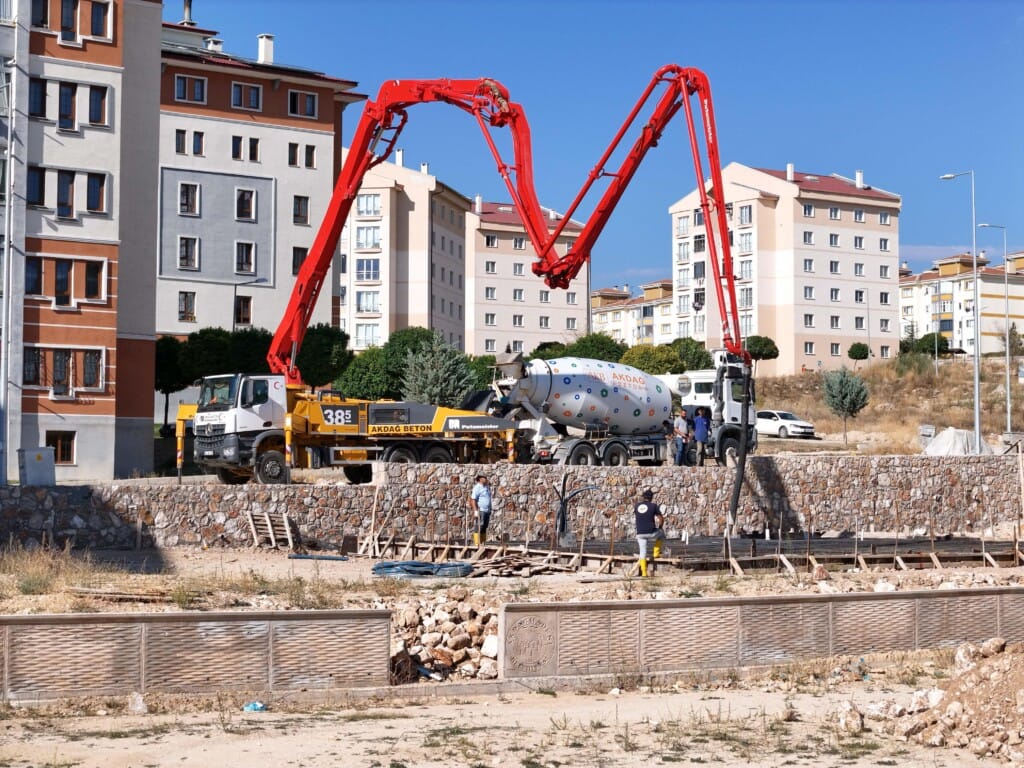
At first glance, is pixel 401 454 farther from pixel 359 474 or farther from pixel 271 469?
pixel 271 469

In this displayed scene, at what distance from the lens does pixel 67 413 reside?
4162cm

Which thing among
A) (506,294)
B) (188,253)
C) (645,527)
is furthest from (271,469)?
(506,294)

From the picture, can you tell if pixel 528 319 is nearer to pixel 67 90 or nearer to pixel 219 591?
pixel 67 90

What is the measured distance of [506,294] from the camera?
113 m

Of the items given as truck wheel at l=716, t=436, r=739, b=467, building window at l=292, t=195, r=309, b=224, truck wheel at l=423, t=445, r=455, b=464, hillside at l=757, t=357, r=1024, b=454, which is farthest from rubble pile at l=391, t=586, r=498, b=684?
building window at l=292, t=195, r=309, b=224

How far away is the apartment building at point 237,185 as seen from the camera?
6334cm

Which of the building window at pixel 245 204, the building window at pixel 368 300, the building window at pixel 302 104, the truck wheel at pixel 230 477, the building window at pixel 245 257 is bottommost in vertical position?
the truck wheel at pixel 230 477

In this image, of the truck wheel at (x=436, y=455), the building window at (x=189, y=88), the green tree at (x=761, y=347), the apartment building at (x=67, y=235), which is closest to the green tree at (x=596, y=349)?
the green tree at (x=761, y=347)

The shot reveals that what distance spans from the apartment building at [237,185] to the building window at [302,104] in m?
0.05

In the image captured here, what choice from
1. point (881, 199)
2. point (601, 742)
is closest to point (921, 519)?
point (601, 742)

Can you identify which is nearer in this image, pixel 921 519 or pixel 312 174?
pixel 921 519

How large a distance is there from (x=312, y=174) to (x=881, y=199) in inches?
2063

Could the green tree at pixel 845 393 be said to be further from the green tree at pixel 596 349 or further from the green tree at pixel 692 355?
the green tree at pixel 692 355

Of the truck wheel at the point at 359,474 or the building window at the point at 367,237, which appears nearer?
the truck wheel at the point at 359,474
